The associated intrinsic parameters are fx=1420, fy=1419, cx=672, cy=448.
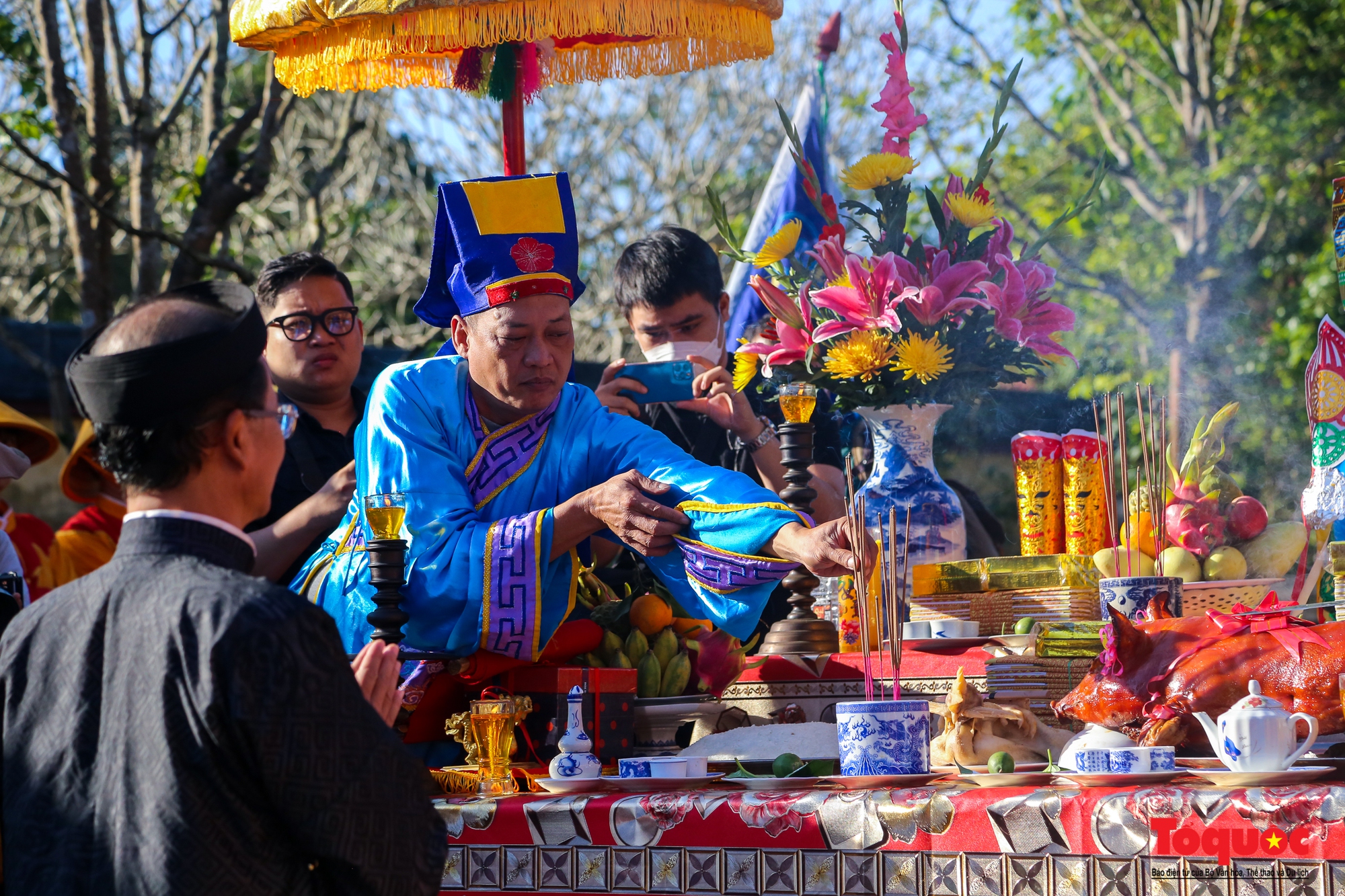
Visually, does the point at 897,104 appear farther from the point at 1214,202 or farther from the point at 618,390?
the point at 1214,202

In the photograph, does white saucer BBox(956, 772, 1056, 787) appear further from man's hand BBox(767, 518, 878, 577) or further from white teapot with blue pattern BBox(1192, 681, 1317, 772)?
man's hand BBox(767, 518, 878, 577)

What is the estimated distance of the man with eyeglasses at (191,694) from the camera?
151 cm

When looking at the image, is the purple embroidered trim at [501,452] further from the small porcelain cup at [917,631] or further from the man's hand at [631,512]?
the small porcelain cup at [917,631]

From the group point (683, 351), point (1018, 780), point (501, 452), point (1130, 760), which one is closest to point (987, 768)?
point (1018, 780)

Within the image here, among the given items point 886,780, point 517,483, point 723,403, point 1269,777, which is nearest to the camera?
point 1269,777

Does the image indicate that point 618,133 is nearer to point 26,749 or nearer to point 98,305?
point 98,305

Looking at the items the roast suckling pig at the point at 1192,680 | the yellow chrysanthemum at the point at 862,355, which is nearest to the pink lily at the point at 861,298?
the yellow chrysanthemum at the point at 862,355

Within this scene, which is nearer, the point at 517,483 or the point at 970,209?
the point at 517,483

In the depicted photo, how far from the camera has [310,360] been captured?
410cm

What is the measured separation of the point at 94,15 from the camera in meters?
6.84

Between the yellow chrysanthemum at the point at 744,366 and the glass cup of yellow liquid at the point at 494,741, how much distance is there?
4.28 feet

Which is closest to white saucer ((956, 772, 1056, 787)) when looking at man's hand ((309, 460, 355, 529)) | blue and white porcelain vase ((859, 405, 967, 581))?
blue and white porcelain vase ((859, 405, 967, 581))

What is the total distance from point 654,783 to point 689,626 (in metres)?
0.73

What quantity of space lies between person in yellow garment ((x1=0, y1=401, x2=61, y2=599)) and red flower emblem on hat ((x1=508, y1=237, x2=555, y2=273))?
259 centimetres
